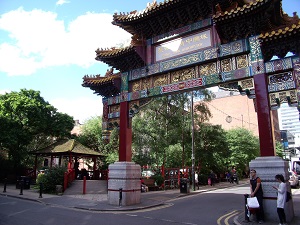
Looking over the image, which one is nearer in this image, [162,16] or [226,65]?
[226,65]

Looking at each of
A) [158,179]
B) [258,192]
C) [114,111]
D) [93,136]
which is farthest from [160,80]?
[93,136]

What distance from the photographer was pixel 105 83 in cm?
1460

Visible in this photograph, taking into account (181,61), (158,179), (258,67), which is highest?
(181,61)

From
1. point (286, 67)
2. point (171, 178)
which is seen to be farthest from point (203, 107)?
point (286, 67)

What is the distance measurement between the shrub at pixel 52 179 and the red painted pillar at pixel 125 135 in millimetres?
7711

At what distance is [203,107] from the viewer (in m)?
27.6

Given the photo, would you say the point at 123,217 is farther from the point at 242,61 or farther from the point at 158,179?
the point at 158,179

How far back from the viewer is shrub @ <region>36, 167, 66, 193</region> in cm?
1816

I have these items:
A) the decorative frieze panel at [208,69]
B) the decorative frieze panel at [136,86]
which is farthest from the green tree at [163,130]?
the decorative frieze panel at [208,69]

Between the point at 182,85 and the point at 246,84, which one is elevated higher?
the point at 182,85

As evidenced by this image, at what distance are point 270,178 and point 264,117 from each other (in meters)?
2.22

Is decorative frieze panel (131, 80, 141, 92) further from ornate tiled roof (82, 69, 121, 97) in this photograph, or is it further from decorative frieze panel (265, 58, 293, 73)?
decorative frieze panel (265, 58, 293, 73)

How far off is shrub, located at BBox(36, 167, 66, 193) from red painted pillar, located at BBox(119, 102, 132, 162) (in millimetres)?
7711

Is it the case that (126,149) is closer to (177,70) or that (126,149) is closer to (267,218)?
(177,70)
